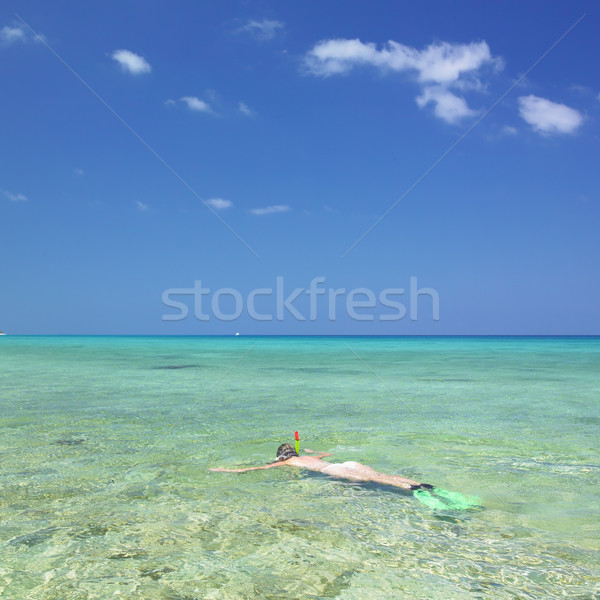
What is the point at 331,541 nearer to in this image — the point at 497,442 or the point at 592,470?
the point at 592,470

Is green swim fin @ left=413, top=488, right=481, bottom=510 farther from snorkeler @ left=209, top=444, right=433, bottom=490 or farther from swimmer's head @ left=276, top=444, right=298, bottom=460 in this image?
swimmer's head @ left=276, top=444, right=298, bottom=460

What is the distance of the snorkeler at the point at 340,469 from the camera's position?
23.5 feet

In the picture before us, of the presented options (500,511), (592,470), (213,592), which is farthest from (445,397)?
(213,592)

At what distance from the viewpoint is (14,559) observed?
15.6ft

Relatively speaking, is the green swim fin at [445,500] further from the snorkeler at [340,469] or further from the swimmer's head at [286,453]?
the swimmer's head at [286,453]

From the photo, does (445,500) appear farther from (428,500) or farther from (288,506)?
(288,506)

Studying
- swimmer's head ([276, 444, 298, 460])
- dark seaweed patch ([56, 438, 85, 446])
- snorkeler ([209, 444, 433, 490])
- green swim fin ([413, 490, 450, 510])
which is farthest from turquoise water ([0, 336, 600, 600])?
swimmer's head ([276, 444, 298, 460])

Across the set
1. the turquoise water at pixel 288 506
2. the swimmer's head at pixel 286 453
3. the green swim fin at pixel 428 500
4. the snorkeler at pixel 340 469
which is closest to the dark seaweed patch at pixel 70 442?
the turquoise water at pixel 288 506

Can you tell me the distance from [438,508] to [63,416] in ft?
32.9

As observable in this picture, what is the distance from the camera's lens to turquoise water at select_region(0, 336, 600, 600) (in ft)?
14.4

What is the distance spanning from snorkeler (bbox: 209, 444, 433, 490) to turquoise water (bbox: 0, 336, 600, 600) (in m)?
0.32

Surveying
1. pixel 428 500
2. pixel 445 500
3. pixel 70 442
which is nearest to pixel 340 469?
pixel 428 500

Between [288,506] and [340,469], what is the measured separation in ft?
5.52

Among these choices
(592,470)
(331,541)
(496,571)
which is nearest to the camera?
(496,571)
